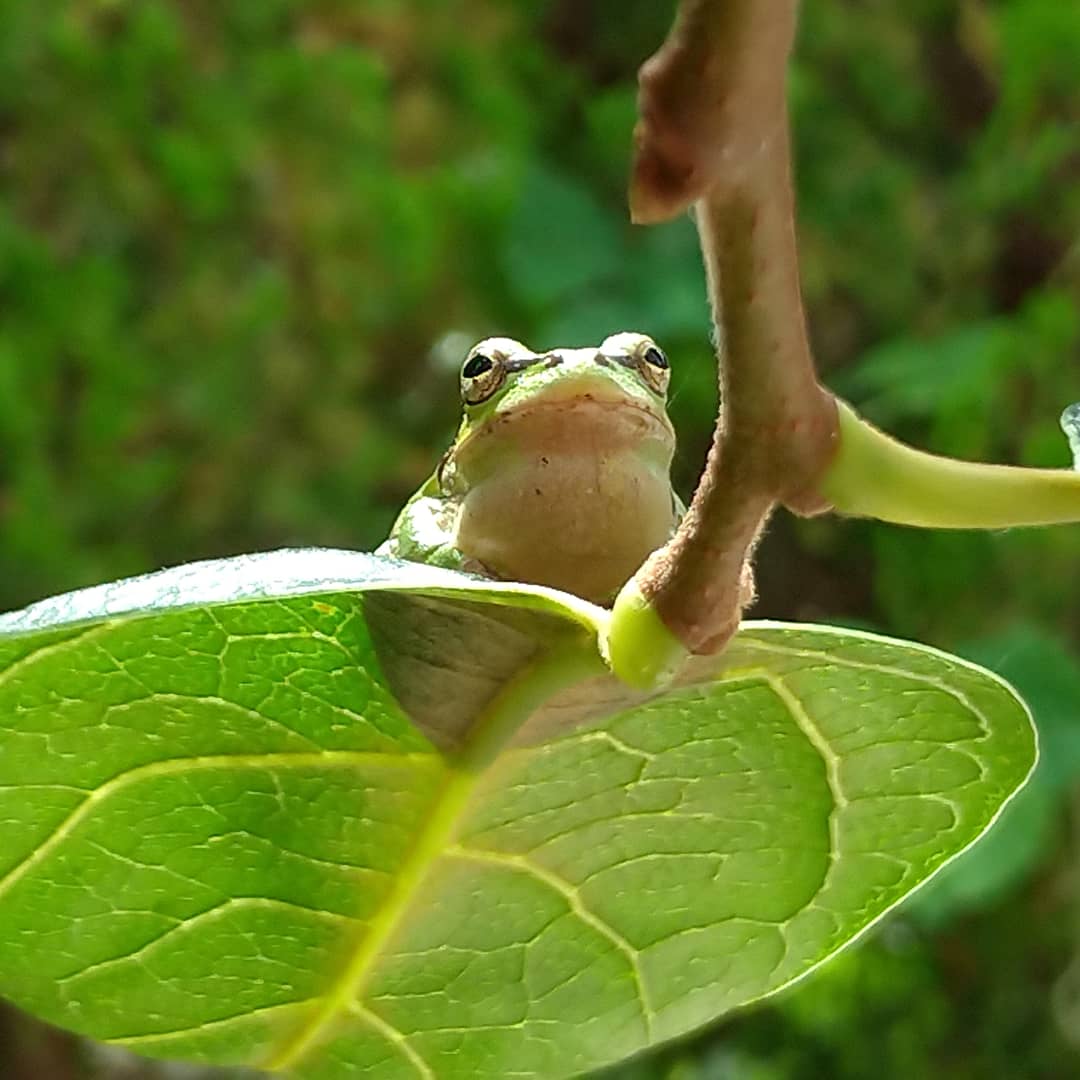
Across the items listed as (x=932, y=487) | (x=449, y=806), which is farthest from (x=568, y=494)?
(x=932, y=487)

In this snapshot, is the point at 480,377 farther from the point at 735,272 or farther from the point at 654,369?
the point at 735,272

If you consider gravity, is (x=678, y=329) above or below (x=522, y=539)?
above

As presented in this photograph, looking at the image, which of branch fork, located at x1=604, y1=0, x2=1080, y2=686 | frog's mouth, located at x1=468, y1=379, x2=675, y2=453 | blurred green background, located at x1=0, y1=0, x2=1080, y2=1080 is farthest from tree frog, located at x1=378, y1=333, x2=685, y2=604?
blurred green background, located at x1=0, y1=0, x2=1080, y2=1080

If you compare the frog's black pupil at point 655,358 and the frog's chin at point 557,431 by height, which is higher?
the frog's black pupil at point 655,358

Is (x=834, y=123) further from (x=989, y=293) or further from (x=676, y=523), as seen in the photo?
(x=676, y=523)

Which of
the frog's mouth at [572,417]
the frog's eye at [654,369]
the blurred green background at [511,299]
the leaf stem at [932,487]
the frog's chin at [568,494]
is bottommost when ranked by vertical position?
the leaf stem at [932,487]

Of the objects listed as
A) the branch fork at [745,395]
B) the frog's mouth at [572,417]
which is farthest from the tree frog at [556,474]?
the branch fork at [745,395]

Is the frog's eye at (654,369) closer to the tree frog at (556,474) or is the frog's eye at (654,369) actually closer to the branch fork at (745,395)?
the tree frog at (556,474)

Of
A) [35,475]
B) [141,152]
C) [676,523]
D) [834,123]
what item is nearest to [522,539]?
[676,523]
